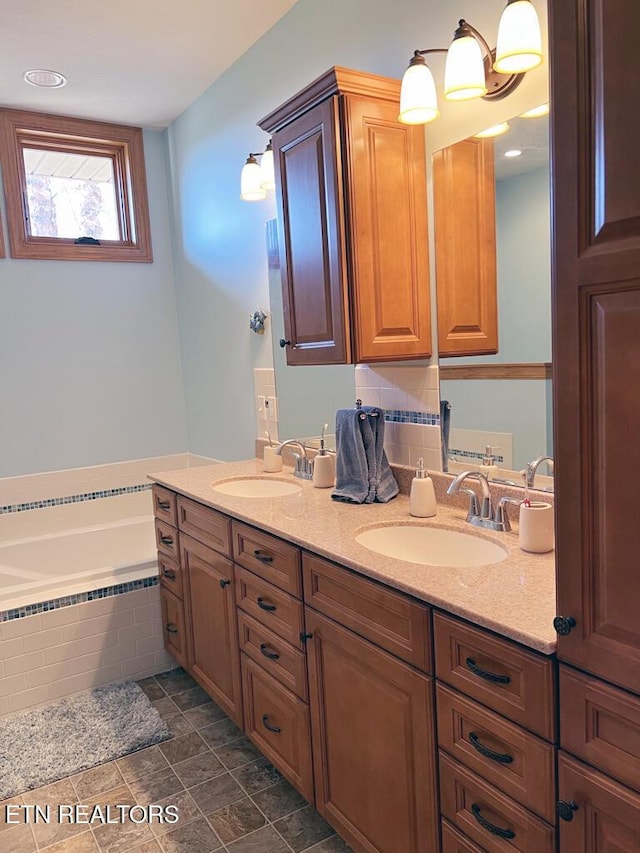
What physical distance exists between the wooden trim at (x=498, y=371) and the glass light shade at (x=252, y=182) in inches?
48.0

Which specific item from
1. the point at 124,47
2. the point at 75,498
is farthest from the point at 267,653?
the point at 124,47

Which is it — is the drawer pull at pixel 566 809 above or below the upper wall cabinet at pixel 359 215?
below

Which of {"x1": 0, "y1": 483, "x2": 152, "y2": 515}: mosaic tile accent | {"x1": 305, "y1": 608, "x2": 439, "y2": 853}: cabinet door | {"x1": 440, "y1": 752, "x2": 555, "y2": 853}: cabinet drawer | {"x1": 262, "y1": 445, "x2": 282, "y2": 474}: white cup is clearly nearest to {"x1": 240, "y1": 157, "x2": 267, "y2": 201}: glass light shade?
{"x1": 262, "y1": 445, "x2": 282, "y2": 474}: white cup

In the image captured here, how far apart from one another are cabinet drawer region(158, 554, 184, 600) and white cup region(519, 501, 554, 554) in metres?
1.57

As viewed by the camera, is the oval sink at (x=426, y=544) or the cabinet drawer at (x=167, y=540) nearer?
the oval sink at (x=426, y=544)

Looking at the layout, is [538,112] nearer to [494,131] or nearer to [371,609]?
[494,131]

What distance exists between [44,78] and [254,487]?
2201 mm

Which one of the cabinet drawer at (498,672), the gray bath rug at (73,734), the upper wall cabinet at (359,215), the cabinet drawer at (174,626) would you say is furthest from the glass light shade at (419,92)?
the gray bath rug at (73,734)

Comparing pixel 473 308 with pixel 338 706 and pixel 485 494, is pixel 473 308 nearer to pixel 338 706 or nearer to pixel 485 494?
pixel 485 494

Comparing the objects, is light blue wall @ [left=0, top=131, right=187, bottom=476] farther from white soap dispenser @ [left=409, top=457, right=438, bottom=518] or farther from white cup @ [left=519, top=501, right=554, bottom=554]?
white cup @ [left=519, top=501, right=554, bottom=554]

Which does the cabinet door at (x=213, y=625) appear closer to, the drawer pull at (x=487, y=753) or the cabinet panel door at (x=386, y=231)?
the cabinet panel door at (x=386, y=231)

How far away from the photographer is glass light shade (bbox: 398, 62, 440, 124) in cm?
181

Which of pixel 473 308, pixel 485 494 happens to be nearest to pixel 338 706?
pixel 485 494

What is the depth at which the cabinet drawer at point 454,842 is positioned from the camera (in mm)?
1281
